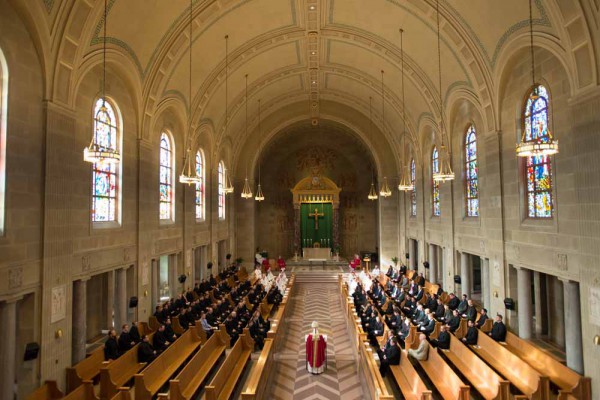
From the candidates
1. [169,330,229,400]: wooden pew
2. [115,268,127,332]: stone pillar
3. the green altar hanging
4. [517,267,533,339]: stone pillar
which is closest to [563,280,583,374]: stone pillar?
[517,267,533,339]: stone pillar

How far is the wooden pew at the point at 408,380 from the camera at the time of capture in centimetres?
842

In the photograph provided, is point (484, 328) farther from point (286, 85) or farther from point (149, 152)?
point (286, 85)

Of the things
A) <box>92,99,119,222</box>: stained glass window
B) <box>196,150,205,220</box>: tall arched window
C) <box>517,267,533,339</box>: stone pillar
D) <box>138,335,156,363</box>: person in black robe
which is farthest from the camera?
<box>196,150,205,220</box>: tall arched window

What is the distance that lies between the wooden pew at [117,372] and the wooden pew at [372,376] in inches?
206

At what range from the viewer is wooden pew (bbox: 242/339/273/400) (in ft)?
26.1

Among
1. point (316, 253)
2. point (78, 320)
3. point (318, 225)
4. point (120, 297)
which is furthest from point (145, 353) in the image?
point (318, 225)

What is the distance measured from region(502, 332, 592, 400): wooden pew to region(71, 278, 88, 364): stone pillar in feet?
36.8

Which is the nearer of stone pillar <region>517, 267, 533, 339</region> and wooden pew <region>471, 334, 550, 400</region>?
wooden pew <region>471, 334, 550, 400</region>

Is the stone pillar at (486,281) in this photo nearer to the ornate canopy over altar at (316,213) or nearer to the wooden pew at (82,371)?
the wooden pew at (82,371)

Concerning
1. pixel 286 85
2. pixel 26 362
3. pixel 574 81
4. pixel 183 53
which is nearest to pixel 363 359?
pixel 26 362

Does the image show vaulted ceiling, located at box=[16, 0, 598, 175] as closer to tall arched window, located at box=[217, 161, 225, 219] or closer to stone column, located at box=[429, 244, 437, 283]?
tall arched window, located at box=[217, 161, 225, 219]

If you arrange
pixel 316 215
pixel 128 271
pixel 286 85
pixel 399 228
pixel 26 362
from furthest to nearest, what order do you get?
pixel 316 215
pixel 399 228
pixel 286 85
pixel 128 271
pixel 26 362

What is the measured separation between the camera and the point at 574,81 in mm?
9516

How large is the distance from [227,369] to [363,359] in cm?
339
